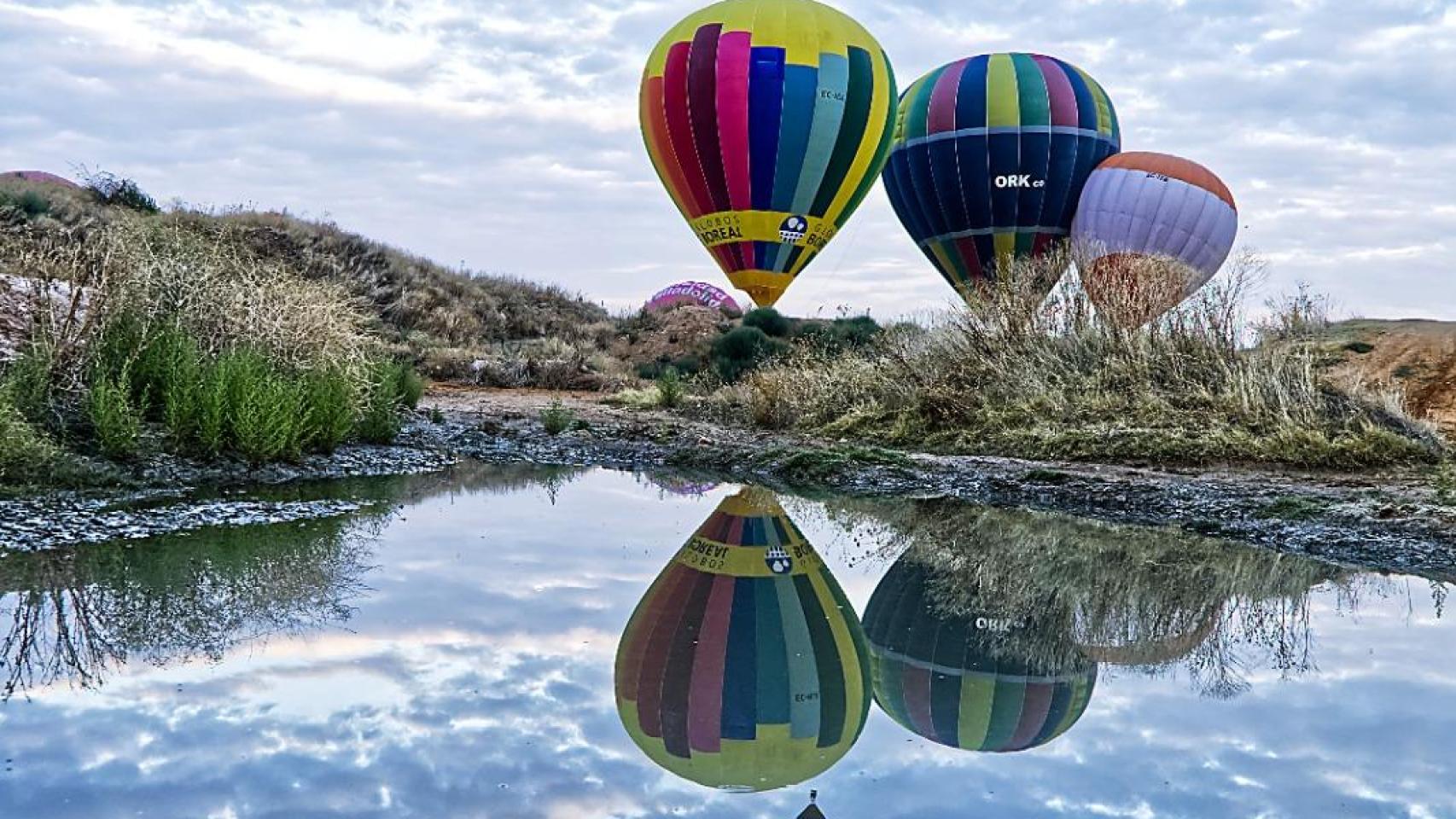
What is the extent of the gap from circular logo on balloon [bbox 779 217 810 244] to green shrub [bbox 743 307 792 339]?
6.49 m

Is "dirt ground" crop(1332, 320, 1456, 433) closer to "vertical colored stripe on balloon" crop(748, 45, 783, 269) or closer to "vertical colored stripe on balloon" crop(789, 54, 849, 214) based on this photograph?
"vertical colored stripe on balloon" crop(789, 54, 849, 214)

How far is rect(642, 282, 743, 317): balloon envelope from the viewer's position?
34.3 metres

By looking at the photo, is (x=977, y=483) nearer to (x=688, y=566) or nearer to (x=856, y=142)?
(x=688, y=566)

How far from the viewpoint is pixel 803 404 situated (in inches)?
612

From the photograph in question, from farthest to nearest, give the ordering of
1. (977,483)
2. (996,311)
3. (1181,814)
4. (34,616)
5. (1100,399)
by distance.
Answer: (996,311)
(1100,399)
(977,483)
(34,616)
(1181,814)

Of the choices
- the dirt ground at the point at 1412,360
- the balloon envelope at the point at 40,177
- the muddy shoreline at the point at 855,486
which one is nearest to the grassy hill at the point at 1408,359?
the dirt ground at the point at 1412,360

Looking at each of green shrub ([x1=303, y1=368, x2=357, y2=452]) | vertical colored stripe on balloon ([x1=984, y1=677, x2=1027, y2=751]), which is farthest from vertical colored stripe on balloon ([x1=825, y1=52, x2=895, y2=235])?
vertical colored stripe on balloon ([x1=984, y1=677, x2=1027, y2=751])

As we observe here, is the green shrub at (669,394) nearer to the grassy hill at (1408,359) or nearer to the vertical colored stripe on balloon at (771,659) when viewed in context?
the grassy hill at (1408,359)

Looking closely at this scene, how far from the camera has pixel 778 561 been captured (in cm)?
756

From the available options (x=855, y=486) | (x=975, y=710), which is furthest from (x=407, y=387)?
(x=975, y=710)

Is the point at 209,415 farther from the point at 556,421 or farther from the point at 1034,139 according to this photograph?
the point at 1034,139

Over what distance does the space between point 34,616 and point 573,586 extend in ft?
8.33

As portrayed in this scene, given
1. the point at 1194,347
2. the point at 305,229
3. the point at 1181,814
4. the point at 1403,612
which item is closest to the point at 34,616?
the point at 1181,814

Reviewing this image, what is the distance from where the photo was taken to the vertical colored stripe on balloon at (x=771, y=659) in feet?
15.4
